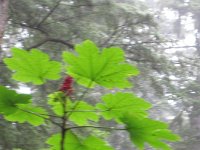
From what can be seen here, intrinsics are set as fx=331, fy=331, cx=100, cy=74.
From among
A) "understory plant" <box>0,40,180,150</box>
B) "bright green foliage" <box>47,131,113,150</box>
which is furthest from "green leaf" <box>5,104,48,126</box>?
"bright green foliage" <box>47,131,113,150</box>

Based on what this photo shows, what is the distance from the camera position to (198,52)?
17.7m

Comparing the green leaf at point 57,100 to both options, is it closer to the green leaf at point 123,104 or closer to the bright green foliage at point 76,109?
the bright green foliage at point 76,109

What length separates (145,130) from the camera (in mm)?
894

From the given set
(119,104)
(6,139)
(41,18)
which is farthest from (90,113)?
(41,18)

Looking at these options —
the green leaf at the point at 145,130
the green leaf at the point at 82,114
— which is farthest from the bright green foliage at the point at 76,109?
the green leaf at the point at 145,130

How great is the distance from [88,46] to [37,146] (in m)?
5.69

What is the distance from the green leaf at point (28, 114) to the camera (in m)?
0.95

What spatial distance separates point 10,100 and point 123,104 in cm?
31

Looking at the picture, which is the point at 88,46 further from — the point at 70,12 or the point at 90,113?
the point at 70,12

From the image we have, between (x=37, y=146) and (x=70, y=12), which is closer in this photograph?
(x=37, y=146)

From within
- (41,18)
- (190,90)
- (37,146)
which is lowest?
(37,146)

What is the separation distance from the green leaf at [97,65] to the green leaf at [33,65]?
0.05 metres

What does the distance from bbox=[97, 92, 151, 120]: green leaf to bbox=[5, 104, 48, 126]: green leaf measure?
0.61 ft

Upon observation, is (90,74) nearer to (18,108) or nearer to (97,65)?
(97,65)
